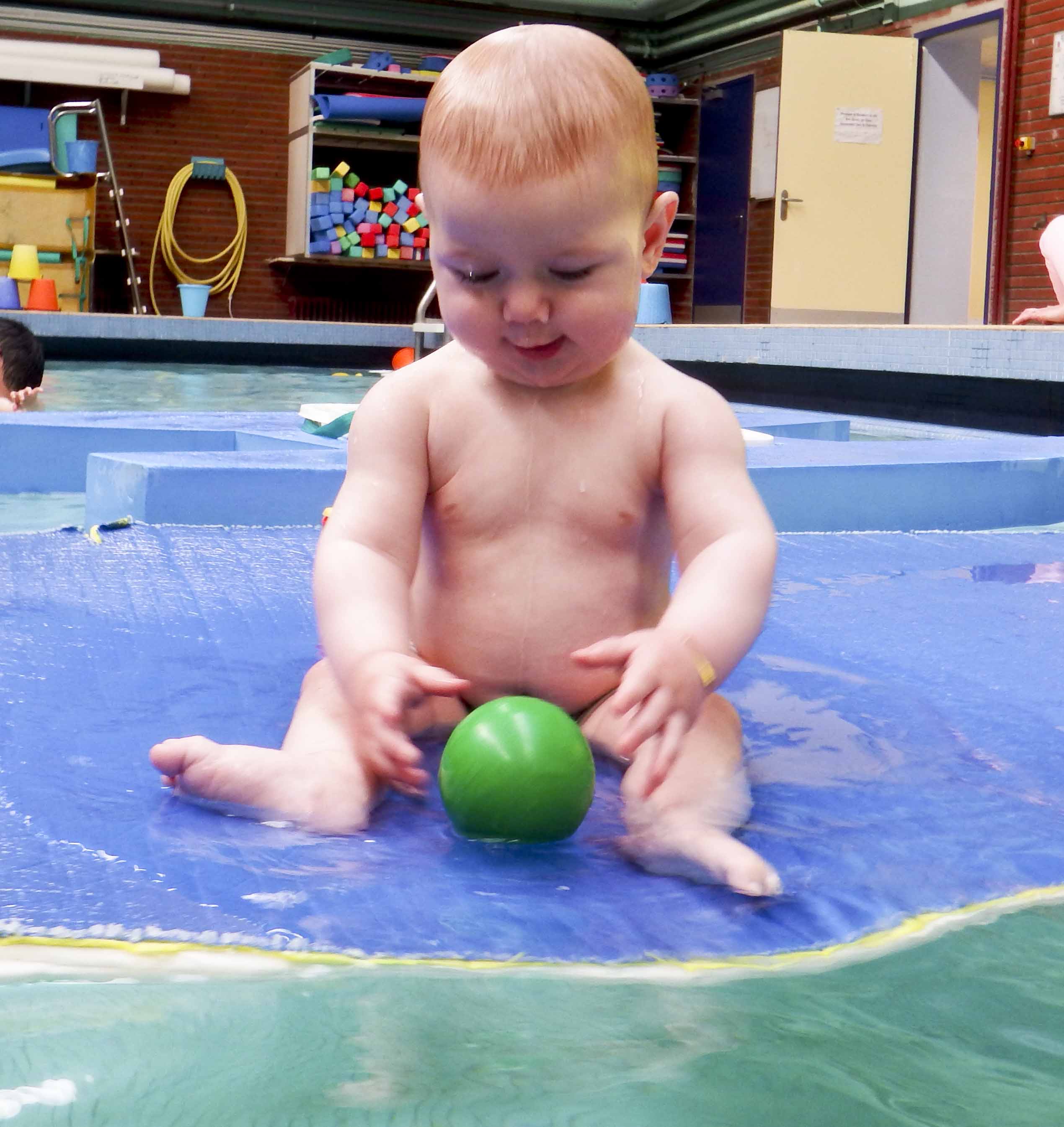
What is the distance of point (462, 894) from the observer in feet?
3.50

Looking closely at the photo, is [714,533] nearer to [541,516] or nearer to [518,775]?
[541,516]

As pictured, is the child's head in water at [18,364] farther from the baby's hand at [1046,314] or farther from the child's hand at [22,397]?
the baby's hand at [1046,314]

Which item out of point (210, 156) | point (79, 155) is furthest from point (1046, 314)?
point (210, 156)

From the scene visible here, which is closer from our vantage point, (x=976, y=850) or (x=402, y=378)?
(x=976, y=850)

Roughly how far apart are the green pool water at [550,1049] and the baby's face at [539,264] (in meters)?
0.60

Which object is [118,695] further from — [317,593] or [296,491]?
[296,491]

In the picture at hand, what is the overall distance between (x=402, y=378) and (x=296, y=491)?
1.46m

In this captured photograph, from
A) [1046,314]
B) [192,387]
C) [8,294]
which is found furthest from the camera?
[8,294]

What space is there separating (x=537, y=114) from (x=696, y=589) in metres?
0.45

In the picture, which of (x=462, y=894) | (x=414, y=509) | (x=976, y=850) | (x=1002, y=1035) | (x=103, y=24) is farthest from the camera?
(x=103, y=24)

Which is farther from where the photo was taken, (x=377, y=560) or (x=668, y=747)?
(x=377, y=560)

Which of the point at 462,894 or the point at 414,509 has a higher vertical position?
the point at 414,509

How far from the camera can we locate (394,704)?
3.76ft

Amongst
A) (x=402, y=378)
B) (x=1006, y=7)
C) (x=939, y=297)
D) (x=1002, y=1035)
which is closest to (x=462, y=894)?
(x=1002, y=1035)
